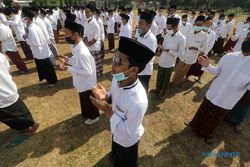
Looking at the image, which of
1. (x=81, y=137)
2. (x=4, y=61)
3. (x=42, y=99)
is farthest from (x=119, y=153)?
(x=42, y=99)

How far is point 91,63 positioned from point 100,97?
4.80 feet

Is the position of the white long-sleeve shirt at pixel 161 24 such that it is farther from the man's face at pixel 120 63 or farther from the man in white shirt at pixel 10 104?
the man's face at pixel 120 63

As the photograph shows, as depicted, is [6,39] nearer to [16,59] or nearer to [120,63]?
[16,59]

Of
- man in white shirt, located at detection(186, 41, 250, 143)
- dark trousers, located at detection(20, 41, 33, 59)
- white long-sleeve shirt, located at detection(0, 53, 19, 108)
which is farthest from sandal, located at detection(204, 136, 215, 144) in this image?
dark trousers, located at detection(20, 41, 33, 59)

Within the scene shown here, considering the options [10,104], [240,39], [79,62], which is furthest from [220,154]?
Answer: [240,39]

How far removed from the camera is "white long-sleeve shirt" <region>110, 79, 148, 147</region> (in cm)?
204

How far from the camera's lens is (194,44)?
5.80 metres

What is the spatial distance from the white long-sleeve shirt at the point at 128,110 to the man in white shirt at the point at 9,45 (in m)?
5.59

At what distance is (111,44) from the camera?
10328 mm

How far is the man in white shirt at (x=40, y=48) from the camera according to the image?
525 cm

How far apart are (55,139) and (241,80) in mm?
4084

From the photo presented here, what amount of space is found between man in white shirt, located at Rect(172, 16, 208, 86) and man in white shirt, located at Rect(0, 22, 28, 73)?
598cm

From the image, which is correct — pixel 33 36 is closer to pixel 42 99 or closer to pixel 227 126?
pixel 42 99

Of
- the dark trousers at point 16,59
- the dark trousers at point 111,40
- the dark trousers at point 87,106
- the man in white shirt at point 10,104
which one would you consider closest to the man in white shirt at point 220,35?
the dark trousers at point 111,40
